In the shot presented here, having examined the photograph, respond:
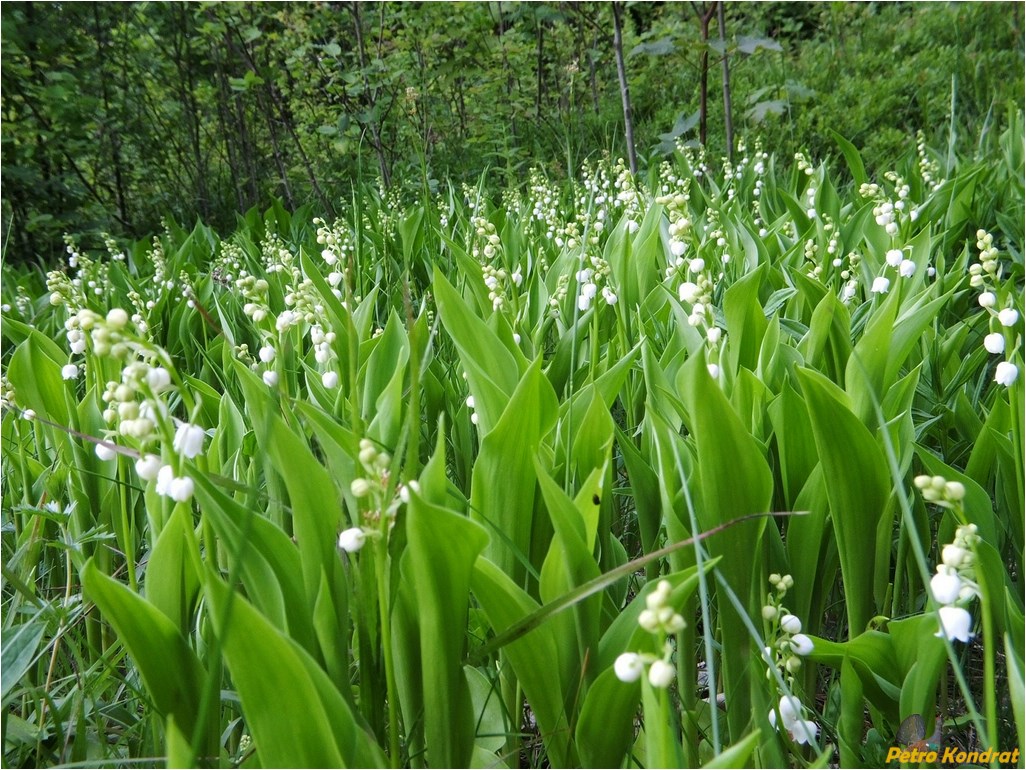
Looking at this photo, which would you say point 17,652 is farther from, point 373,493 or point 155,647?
point 373,493

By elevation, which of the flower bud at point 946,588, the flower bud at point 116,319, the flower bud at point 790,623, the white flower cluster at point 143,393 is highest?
the flower bud at point 116,319

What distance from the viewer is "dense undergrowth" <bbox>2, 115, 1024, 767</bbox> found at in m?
0.87

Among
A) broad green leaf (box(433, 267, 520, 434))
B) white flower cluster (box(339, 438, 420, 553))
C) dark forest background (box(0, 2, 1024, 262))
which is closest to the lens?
white flower cluster (box(339, 438, 420, 553))

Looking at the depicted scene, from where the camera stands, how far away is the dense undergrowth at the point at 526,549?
87 cm

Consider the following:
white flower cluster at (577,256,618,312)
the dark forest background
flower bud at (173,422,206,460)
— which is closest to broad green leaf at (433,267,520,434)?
white flower cluster at (577,256,618,312)

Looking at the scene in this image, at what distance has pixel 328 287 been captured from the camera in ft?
7.26

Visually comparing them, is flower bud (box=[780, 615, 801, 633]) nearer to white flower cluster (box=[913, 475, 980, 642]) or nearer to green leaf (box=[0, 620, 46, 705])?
white flower cluster (box=[913, 475, 980, 642])

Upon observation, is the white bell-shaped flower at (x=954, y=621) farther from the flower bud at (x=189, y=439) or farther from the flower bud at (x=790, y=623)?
the flower bud at (x=189, y=439)

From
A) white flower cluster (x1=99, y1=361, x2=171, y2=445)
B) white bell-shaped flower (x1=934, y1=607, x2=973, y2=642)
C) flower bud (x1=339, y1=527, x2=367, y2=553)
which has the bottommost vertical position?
white bell-shaped flower (x1=934, y1=607, x2=973, y2=642)

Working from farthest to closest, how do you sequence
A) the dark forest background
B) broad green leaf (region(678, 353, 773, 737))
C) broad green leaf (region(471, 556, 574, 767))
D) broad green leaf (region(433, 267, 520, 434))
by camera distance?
the dark forest background, broad green leaf (region(433, 267, 520, 434)), broad green leaf (region(678, 353, 773, 737)), broad green leaf (region(471, 556, 574, 767))

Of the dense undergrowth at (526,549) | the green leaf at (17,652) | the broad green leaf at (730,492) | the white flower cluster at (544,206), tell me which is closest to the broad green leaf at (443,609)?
the dense undergrowth at (526,549)

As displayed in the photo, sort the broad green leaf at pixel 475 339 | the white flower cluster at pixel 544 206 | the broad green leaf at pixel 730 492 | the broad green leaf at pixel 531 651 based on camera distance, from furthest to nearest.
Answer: the white flower cluster at pixel 544 206 → the broad green leaf at pixel 475 339 → the broad green leaf at pixel 730 492 → the broad green leaf at pixel 531 651

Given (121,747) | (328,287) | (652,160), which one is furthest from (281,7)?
(121,747)

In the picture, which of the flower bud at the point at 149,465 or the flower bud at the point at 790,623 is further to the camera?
the flower bud at the point at 790,623
